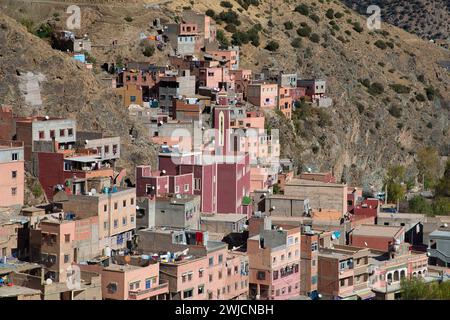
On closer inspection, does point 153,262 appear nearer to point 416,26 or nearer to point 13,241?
point 13,241

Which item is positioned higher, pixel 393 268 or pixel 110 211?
pixel 110 211

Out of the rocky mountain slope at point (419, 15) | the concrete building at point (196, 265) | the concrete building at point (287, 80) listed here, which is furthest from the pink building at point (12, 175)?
the rocky mountain slope at point (419, 15)

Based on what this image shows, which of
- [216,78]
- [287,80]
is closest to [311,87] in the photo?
[287,80]

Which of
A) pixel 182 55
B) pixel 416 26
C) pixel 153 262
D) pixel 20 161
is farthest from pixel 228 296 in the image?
pixel 416 26

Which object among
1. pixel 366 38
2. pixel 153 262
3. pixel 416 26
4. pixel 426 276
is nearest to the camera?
pixel 153 262

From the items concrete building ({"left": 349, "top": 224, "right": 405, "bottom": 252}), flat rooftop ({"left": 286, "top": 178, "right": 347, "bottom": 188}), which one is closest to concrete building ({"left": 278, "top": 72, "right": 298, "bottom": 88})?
flat rooftop ({"left": 286, "top": 178, "right": 347, "bottom": 188})

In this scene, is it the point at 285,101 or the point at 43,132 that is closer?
the point at 43,132

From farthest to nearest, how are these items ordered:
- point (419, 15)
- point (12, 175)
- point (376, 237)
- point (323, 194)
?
point (419, 15)
point (323, 194)
point (376, 237)
point (12, 175)

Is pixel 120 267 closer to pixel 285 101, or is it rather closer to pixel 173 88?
pixel 173 88
